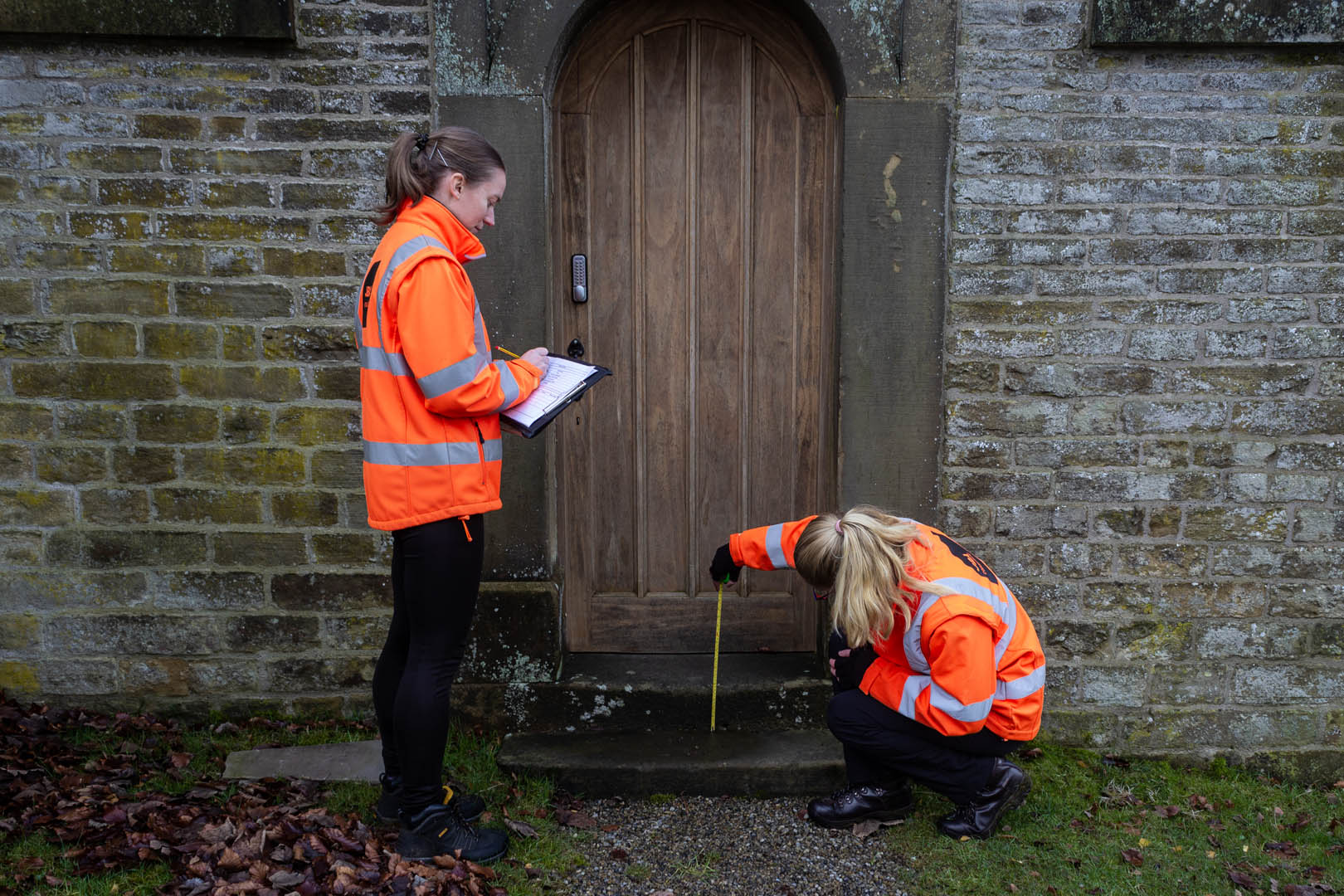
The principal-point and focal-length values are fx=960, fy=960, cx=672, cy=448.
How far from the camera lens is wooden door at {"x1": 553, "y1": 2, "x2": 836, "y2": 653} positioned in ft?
12.7

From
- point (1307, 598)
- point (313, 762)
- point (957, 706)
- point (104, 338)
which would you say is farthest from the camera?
point (1307, 598)

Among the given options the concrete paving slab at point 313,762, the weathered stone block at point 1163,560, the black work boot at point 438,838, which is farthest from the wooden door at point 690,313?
the black work boot at point 438,838

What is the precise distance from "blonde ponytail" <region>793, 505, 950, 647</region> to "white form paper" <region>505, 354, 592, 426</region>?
855mm

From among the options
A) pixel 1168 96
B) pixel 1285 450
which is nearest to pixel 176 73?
pixel 1168 96

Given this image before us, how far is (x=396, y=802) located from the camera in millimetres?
3102

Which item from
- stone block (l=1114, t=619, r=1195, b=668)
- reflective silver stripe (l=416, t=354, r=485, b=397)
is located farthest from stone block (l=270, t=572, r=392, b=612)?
stone block (l=1114, t=619, r=1195, b=668)

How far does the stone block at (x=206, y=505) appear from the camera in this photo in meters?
3.78

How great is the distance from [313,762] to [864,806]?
2020mm

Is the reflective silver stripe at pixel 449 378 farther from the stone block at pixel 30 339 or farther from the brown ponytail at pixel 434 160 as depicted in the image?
the stone block at pixel 30 339

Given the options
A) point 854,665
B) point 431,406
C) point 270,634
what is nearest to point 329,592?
point 270,634

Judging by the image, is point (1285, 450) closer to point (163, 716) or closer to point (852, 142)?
point (852, 142)

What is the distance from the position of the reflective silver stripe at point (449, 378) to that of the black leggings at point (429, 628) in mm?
378

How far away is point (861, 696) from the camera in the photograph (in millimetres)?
3244

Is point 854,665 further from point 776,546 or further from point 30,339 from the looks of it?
point 30,339
